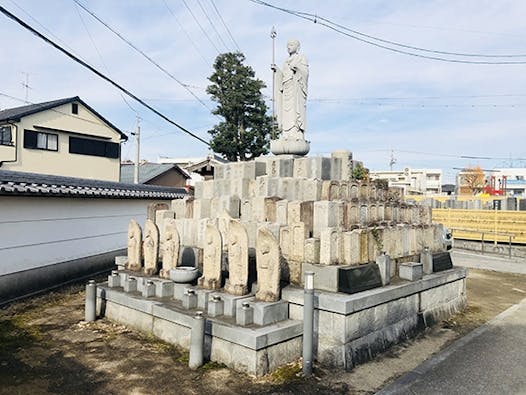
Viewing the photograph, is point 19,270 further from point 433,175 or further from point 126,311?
point 433,175

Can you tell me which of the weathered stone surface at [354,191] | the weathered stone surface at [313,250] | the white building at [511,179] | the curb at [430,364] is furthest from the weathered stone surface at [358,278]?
the white building at [511,179]

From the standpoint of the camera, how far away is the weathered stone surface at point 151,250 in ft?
25.8

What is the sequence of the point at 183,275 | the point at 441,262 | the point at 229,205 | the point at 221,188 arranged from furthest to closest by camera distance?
the point at 221,188 → the point at 441,262 → the point at 229,205 → the point at 183,275

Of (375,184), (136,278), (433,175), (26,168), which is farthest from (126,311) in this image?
(433,175)

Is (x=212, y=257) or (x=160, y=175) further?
(x=160, y=175)

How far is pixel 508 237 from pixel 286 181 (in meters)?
15.2

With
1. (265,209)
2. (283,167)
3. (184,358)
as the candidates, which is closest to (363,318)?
(184,358)

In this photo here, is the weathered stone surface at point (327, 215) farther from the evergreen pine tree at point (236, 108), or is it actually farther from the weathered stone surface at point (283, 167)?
the evergreen pine tree at point (236, 108)

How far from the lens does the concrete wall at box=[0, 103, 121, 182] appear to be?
64.7 feet

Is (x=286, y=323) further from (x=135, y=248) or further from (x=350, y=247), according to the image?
(x=135, y=248)

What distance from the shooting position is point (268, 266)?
19.4ft

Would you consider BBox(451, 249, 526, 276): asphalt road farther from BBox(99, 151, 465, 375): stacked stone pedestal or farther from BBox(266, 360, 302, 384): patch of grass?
BBox(266, 360, 302, 384): patch of grass

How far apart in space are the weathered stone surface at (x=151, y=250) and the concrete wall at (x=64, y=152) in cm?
1538

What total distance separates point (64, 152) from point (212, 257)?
18586 millimetres
